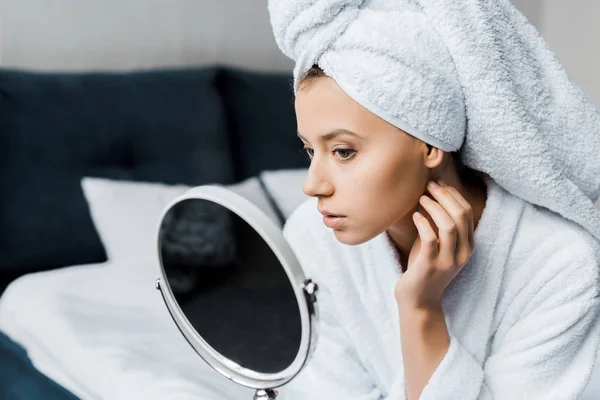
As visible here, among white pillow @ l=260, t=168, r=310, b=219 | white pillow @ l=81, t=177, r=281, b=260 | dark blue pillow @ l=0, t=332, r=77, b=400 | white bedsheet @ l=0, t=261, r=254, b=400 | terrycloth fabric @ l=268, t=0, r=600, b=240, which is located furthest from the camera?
white pillow @ l=260, t=168, r=310, b=219

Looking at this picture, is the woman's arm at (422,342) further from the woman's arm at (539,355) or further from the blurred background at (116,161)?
the blurred background at (116,161)

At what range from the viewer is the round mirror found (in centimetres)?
89

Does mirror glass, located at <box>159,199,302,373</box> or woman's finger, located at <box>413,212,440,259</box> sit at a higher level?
woman's finger, located at <box>413,212,440,259</box>

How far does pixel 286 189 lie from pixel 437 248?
115 centimetres

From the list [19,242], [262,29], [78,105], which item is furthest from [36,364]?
[262,29]

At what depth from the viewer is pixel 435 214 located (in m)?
0.92

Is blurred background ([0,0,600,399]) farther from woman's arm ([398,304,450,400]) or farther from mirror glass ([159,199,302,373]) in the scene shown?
woman's arm ([398,304,450,400])

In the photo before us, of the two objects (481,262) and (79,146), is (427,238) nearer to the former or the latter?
(481,262)

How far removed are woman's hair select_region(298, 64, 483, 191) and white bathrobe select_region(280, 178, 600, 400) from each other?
0.04m

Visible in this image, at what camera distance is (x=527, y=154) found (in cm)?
93

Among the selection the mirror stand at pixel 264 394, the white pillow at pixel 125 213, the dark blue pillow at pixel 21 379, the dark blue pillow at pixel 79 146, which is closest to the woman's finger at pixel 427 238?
the mirror stand at pixel 264 394

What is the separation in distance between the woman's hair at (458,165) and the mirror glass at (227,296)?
0.19 meters

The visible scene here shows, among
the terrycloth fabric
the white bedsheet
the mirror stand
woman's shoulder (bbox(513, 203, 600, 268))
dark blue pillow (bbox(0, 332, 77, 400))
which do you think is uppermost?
the terrycloth fabric

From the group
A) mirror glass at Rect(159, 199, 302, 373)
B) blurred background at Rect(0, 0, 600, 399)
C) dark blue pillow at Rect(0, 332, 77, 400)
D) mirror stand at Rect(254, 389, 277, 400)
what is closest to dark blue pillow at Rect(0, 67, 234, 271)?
blurred background at Rect(0, 0, 600, 399)
